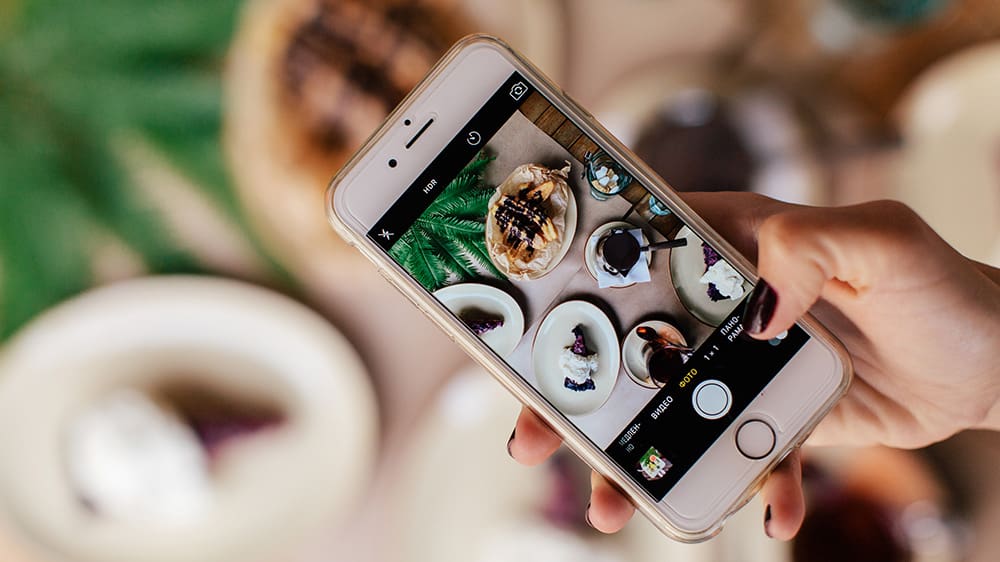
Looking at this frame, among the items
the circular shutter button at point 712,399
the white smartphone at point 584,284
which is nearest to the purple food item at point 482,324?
the white smartphone at point 584,284

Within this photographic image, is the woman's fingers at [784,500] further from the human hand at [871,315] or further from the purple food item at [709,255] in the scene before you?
the purple food item at [709,255]

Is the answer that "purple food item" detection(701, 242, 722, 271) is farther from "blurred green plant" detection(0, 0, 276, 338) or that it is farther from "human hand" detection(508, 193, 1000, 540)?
"blurred green plant" detection(0, 0, 276, 338)

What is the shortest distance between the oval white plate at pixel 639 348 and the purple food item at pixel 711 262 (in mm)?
25

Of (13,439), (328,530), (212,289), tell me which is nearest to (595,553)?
(328,530)

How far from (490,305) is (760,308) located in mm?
130

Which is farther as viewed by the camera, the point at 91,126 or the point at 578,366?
the point at 91,126

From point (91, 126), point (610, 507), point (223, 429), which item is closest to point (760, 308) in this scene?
point (610, 507)

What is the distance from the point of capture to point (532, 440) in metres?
0.39

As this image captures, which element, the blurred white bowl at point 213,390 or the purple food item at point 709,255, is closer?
the purple food item at point 709,255

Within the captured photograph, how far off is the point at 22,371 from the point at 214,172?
22cm

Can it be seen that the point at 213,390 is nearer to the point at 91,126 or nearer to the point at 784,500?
the point at 91,126

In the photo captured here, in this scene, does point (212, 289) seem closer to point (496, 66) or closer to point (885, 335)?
point (496, 66)

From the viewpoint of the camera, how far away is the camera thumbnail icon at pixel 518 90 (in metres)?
0.36

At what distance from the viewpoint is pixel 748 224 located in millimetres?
395
